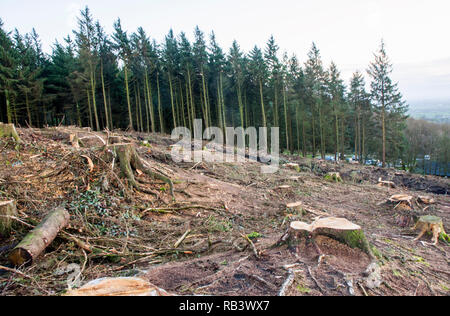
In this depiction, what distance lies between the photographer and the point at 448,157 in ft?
109

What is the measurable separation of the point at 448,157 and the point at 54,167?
142 feet

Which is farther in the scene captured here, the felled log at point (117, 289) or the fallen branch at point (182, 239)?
the fallen branch at point (182, 239)

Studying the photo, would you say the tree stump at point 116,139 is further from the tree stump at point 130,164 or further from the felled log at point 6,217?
the felled log at point 6,217

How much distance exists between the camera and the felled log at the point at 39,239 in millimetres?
3518

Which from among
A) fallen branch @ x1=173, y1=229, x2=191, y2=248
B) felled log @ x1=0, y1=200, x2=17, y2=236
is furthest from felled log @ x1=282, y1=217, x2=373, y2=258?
felled log @ x1=0, y1=200, x2=17, y2=236

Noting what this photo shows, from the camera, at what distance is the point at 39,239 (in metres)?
3.74

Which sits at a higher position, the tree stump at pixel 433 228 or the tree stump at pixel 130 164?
the tree stump at pixel 130 164

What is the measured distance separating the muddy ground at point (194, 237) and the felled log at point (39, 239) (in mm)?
161

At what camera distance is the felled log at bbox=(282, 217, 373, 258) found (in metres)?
3.61

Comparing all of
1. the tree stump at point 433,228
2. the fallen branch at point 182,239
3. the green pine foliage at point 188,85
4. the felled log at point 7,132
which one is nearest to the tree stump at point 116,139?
the felled log at point 7,132

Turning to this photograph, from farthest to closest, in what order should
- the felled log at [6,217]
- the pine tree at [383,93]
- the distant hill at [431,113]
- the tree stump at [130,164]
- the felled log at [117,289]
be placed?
the distant hill at [431,113] < the pine tree at [383,93] < the tree stump at [130,164] < the felled log at [6,217] < the felled log at [117,289]

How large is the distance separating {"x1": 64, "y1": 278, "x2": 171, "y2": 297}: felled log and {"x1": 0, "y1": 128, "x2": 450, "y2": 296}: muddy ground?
811 millimetres
